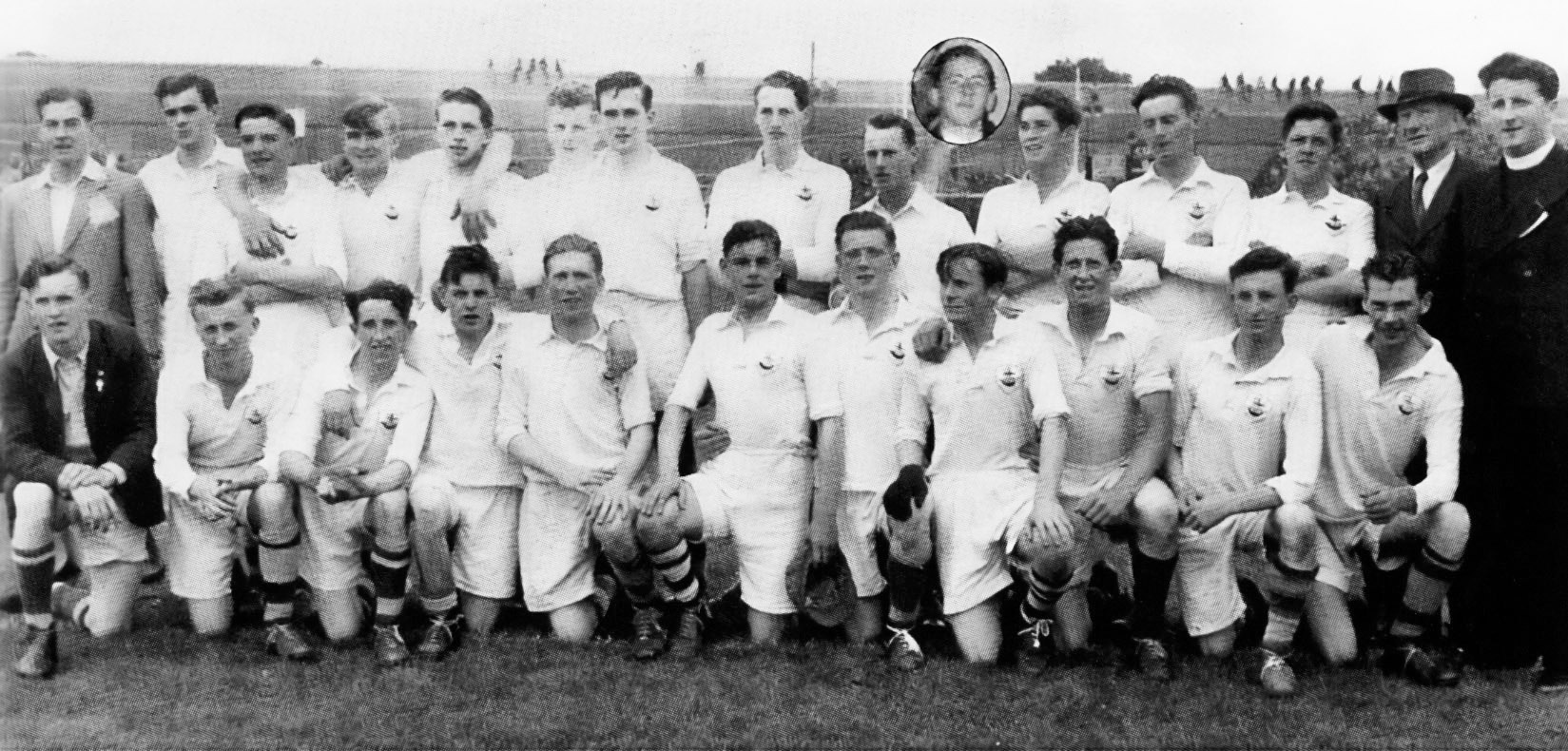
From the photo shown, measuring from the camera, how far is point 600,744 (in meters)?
4.69

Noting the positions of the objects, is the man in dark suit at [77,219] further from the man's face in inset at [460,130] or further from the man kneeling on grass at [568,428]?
the man kneeling on grass at [568,428]

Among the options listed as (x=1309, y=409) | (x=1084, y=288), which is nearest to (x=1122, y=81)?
(x=1084, y=288)

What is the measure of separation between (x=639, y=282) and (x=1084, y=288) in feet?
6.76

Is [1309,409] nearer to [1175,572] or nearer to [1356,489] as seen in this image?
[1356,489]

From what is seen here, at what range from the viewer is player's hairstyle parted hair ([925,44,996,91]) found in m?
6.45

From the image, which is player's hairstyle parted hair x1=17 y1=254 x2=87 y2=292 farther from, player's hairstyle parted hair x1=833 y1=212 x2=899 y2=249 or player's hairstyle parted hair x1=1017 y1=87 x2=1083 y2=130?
player's hairstyle parted hair x1=1017 y1=87 x2=1083 y2=130

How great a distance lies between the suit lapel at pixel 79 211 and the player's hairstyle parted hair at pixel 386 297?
1.39 m

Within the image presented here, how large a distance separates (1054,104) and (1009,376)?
1385mm

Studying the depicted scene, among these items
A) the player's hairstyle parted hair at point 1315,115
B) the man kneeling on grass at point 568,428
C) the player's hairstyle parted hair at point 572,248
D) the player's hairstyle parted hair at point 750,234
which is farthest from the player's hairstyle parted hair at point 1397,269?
the player's hairstyle parted hair at point 572,248

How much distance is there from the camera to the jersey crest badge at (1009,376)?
561cm

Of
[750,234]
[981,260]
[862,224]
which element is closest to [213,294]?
[750,234]

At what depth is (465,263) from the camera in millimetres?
5824

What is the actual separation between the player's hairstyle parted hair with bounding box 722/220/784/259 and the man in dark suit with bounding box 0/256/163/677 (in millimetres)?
2566

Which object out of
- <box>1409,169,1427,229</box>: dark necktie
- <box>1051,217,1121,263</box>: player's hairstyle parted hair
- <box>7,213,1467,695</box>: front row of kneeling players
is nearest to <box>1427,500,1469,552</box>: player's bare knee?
<box>7,213,1467,695</box>: front row of kneeling players
